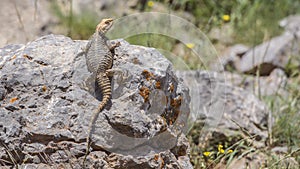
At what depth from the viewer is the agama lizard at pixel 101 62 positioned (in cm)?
316

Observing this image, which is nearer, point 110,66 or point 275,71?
point 110,66

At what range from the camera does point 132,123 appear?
3.14 meters

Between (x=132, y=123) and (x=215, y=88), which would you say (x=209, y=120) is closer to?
(x=215, y=88)

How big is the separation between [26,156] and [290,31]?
5.23 metres

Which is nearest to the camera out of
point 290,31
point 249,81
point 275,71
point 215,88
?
point 215,88

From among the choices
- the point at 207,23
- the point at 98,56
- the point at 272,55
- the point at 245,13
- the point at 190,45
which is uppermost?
the point at 245,13

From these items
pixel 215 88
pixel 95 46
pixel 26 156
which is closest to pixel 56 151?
pixel 26 156

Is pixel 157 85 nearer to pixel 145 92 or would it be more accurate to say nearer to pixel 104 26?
pixel 145 92

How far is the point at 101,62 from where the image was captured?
10.8 feet

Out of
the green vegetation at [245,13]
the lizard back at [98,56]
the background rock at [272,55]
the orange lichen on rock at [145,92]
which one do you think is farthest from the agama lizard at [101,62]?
the green vegetation at [245,13]

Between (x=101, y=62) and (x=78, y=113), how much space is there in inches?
15.4

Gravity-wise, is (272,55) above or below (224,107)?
above

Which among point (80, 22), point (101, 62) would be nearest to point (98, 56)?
point (101, 62)

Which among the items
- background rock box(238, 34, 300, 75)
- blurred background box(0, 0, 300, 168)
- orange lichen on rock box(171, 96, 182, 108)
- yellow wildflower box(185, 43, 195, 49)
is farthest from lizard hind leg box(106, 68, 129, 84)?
background rock box(238, 34, 300, 75)
